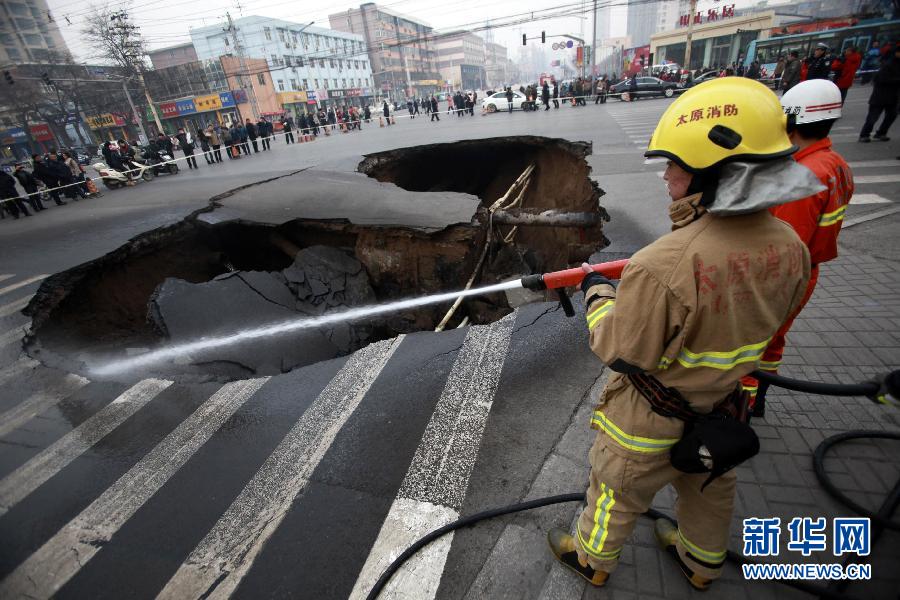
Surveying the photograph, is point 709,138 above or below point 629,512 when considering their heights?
above

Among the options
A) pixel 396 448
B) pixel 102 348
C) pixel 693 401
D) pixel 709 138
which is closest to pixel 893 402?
pixel 693 401

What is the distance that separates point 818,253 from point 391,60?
99.2 m

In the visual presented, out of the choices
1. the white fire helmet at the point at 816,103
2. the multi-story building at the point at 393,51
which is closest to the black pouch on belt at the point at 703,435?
the white fire helmet at the point at 816,103

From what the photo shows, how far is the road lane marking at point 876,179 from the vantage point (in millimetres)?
6922

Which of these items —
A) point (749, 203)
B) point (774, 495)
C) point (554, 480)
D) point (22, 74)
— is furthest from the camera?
point (22, 74)

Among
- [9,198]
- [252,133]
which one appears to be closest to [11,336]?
[9,198]

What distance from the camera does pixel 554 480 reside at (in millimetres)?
2580

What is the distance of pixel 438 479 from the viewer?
8.93 ft

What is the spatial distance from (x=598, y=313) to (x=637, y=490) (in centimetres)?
74

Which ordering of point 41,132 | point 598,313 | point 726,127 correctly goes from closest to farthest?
point 726,127 < point 598,313 < point 41,132

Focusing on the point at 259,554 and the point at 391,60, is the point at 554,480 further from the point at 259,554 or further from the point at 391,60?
the point at 391,60

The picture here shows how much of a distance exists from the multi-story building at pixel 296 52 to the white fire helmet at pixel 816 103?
2252 inches

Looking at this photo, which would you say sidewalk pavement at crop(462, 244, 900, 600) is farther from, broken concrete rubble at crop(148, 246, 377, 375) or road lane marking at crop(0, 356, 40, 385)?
road lane marking at crop(0, 356, 40, 385)

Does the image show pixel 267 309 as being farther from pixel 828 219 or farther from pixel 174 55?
pixel 174 55
